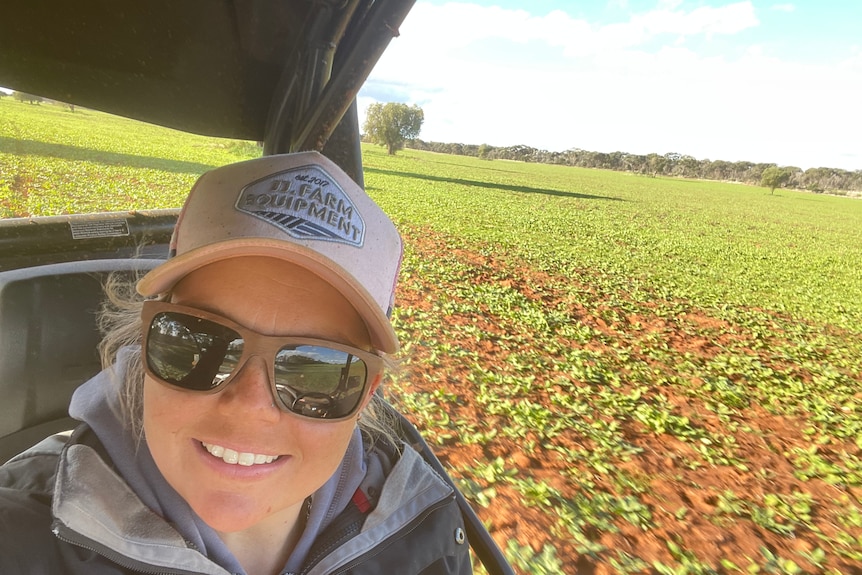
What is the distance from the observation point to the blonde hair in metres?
1.31

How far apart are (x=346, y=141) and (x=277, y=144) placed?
0.98ft

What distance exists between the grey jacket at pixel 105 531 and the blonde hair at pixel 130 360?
0.12 meters

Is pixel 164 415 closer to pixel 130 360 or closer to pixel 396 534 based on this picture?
pixel 130 360

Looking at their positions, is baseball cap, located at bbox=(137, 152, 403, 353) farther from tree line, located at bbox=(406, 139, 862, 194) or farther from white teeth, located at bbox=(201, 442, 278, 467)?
tree line, located at bbox=(406, 139, 862, 194)

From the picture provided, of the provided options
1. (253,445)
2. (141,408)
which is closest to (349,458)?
(253,445)

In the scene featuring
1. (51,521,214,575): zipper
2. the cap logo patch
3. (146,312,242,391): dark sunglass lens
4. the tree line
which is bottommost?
the tree line

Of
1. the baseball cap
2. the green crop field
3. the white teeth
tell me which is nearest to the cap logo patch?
the baseball cap

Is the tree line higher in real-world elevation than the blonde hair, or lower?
lower

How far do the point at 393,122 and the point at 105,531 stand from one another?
46.7 metres

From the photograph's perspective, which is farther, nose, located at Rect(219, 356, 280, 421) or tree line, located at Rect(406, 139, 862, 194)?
tree line, located at Rect(406, 139, 862, 194)

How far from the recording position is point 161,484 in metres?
1.21

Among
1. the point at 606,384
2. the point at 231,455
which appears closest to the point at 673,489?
the point at 606,384

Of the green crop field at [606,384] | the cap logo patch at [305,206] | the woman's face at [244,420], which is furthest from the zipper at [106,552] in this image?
the green crop field at [606,384]

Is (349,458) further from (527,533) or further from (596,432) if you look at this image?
(596,432)
